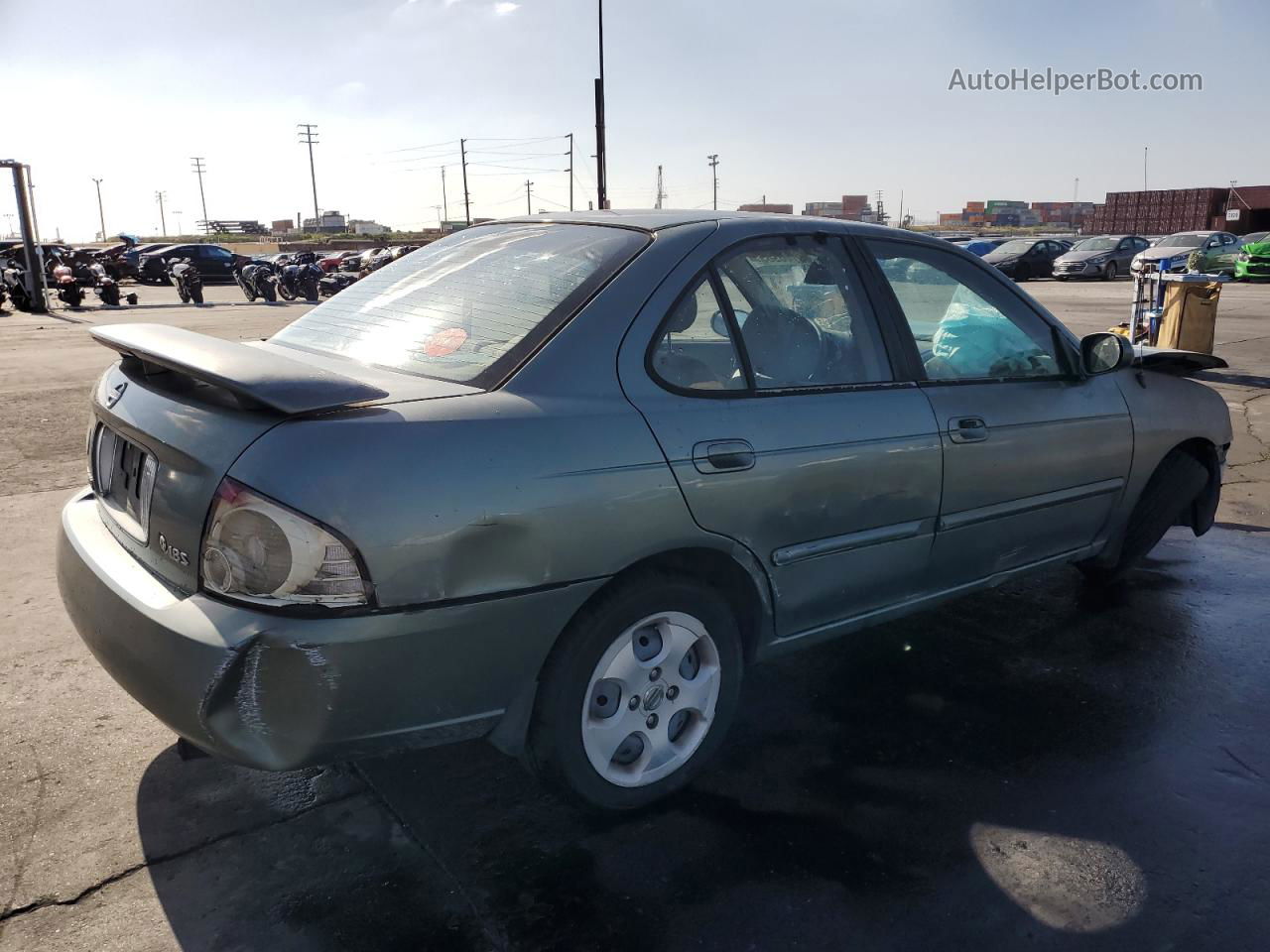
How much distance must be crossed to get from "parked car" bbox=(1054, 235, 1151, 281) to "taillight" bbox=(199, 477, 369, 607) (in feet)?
108

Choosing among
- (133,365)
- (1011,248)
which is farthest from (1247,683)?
(1011,248)

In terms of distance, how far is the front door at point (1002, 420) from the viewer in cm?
327

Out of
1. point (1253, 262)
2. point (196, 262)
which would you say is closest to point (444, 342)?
point (1253, 262)

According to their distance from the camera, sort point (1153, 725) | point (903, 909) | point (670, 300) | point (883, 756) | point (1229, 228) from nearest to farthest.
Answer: point (903, 909) < point (670, 300) < point (883, 756) < point (1153, 725) < point (1229, 228)

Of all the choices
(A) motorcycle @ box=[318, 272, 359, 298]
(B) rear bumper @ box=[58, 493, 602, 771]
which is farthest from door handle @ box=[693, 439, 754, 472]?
(A) motorcycle @ box=[318, 272, 359, 298]

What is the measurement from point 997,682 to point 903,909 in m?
1.42

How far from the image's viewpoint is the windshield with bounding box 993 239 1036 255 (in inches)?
1281

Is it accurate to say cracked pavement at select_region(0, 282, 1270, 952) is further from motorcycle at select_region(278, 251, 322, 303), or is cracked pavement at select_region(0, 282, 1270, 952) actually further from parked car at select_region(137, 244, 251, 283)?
parked car at select_region(137, 244, 251, 283)

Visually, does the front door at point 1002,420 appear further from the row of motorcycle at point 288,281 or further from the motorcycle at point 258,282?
the motorcycle at point 258,282

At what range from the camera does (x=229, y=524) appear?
6.91 feet

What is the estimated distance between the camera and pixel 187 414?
235cm

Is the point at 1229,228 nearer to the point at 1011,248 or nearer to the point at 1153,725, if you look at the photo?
the point at 1011,248

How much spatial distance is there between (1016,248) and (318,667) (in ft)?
114

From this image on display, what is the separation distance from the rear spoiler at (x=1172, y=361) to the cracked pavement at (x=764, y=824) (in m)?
1.13
